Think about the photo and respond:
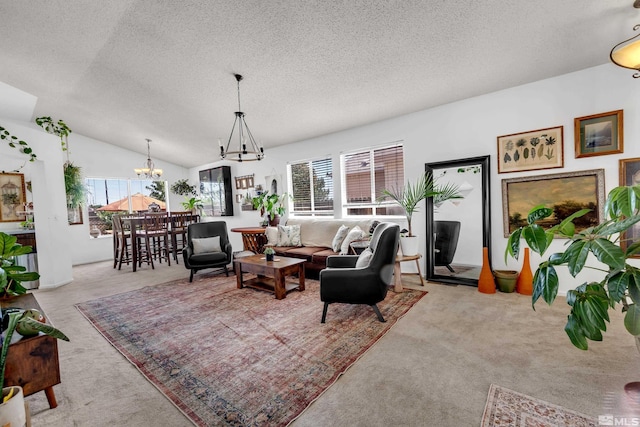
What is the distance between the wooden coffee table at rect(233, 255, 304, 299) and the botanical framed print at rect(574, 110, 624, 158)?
11.9ft

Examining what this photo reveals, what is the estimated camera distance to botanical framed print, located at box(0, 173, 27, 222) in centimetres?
448

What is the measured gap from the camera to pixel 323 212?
5461 millimetres

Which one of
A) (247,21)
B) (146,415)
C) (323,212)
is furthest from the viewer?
(323,212)

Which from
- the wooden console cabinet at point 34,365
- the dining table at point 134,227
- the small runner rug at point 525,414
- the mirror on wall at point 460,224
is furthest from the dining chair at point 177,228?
the small runner rug at point 525,414

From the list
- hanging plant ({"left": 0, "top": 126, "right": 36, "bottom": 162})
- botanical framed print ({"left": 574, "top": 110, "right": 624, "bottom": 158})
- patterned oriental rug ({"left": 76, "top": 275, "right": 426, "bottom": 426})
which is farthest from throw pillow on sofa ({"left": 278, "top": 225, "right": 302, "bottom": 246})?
botanical framed print ({"left": 574, "top": 110, "right": 624, "bottom": 158})

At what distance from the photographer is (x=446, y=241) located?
3963mm

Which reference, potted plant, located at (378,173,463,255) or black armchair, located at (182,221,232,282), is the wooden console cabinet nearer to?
black armchair, located at (182,221,232,282)

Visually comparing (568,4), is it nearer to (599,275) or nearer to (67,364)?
(599,275)

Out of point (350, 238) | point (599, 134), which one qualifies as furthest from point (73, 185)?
point (599, 134)

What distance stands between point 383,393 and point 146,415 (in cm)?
145

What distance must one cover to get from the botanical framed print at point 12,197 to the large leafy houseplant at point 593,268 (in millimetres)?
7011

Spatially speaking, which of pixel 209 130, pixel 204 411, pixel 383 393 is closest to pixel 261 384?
pixel 204 411

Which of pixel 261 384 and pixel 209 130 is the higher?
pixel 209 130

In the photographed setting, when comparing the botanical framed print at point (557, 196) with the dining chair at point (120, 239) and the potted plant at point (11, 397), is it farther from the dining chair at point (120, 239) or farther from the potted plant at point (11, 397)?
the dining chair at point (120, 239)
